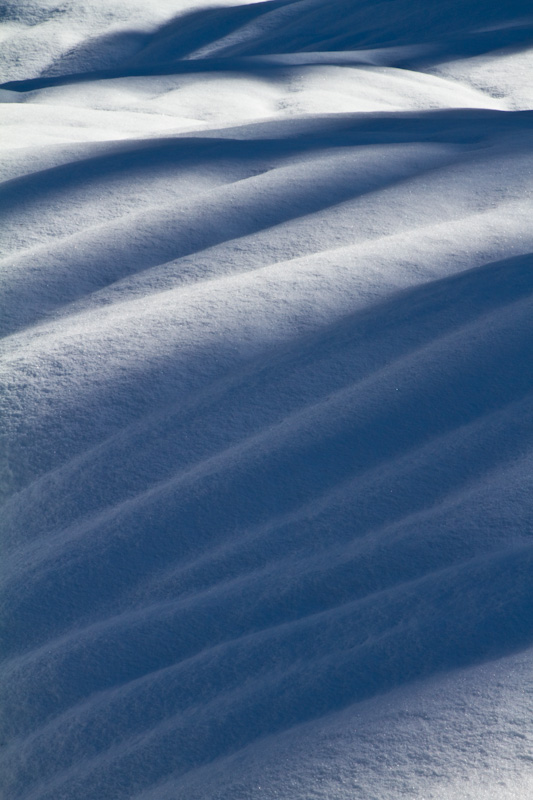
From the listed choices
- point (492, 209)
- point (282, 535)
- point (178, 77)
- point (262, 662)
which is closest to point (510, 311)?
point (492, 209)

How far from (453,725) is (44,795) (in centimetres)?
54

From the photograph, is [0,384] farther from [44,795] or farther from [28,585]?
[44,795]

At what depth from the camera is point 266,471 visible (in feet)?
4.58

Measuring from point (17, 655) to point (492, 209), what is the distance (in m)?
1.86

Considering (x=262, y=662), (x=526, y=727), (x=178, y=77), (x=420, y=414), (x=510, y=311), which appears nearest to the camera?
(x=526, y=727)

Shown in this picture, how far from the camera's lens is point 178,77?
5094 millimetres

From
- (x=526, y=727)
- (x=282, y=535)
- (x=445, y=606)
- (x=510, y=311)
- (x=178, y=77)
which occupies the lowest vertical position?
(x=526, y=727)

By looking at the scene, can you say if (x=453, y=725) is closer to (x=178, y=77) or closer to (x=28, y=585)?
(x=28, y=585)

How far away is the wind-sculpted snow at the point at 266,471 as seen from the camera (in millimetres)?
968

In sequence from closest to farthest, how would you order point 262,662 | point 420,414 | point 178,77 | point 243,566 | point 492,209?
point 262,662 → point 243,566 → point 420,414 → point 492,209 → point 178,77

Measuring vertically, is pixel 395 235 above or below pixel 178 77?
below

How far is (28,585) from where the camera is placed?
1.23 m

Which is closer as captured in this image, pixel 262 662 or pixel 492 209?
pixel 262 662

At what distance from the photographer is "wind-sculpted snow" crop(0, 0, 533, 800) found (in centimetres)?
97
